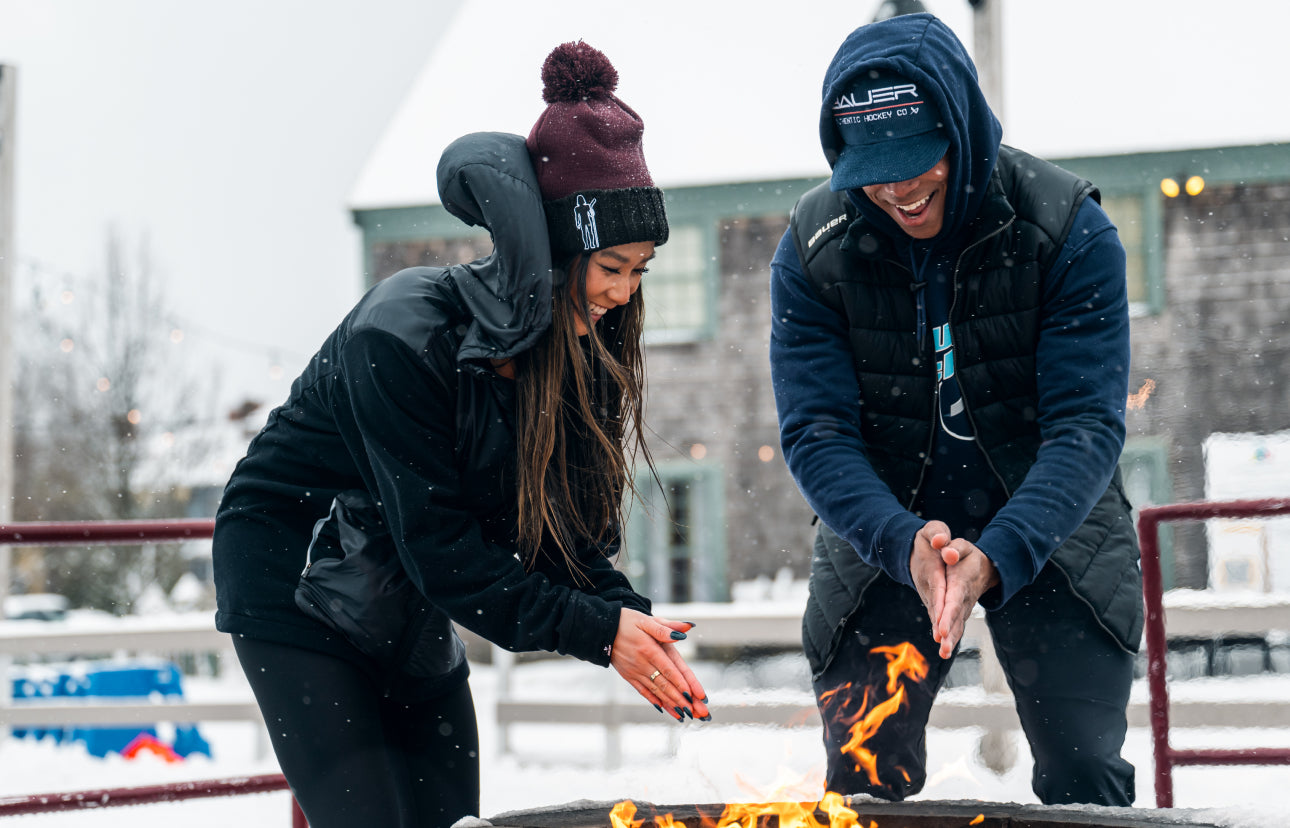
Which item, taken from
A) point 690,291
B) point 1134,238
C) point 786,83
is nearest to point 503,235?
point 690,291

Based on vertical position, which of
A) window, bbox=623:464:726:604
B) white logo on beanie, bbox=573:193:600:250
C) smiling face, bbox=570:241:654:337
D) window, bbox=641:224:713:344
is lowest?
window, bbox=623:464:726:604

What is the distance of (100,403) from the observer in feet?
48.2

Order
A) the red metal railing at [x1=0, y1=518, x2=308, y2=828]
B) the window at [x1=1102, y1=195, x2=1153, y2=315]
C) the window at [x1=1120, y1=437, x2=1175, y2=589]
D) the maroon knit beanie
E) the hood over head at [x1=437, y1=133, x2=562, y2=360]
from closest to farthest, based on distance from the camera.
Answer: the hood over head at [x1=437, y1=133, x2=562, y2=360] → the maroon knit beanie → the red metal railing at [x1=0, y1=518, x2=308, y2=828] → the window at [x1=1120, y1=437, x2=1175, y2=589] → the window at [x1=1102, y1=195, x2=1153, y2=315]

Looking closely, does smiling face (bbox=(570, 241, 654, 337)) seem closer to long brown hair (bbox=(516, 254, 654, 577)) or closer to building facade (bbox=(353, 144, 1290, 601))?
long brown hair (bbox=(516, 254, 654, 577))

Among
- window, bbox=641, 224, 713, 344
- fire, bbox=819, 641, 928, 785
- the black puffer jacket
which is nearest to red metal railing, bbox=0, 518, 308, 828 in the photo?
the black puffer jacket

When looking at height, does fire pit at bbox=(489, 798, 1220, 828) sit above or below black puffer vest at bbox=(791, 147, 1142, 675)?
below

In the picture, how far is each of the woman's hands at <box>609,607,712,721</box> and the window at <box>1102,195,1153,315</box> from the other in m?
6.96

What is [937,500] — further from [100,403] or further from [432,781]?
[100,403]

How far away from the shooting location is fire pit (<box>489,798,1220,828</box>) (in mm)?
1594

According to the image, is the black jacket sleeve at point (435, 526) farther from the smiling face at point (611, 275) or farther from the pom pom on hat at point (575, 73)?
the pom pom on hat at point (575, 73)

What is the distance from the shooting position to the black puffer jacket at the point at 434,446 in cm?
158

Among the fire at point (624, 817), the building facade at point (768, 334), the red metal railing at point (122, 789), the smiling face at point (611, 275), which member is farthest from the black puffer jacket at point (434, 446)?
the building facade at point (768, 334)

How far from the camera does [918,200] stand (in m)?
1.82

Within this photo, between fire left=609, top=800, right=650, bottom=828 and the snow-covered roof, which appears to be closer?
fire left=609, top=800, right=650, bottom=828
